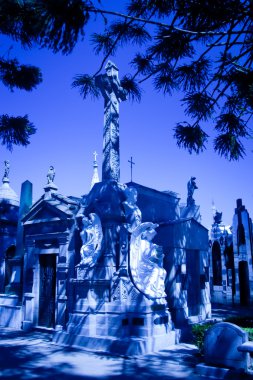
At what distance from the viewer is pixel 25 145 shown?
609 cm

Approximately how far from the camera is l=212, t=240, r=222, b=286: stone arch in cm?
2553

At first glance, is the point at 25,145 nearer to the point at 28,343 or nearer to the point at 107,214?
the point at 107,214

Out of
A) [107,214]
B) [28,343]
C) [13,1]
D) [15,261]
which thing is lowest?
[28,343]

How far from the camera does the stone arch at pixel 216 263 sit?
83.8 feet

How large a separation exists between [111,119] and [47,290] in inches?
275

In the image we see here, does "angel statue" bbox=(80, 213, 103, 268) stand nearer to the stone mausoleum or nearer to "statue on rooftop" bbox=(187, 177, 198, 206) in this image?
the stone mausoleum

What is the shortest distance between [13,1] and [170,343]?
30.8 feet

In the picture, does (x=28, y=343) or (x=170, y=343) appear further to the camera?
(x=28, y=343)

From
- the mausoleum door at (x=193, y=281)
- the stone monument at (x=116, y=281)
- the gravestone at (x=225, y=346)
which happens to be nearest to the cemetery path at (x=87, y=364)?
the stone monument at (x=116, y=281)

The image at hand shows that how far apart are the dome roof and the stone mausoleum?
2943 millimetres

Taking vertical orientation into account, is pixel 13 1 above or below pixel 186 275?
above

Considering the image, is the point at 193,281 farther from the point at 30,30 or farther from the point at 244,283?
the point at 244,283

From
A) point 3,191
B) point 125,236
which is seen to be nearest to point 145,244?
point 125,236

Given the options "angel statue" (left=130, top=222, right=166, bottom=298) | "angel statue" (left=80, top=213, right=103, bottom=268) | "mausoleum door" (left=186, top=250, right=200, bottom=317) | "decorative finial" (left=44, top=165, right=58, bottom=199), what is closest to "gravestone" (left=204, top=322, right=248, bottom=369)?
"angel statue" (left=130, top=222, right=166, bottom=298)
